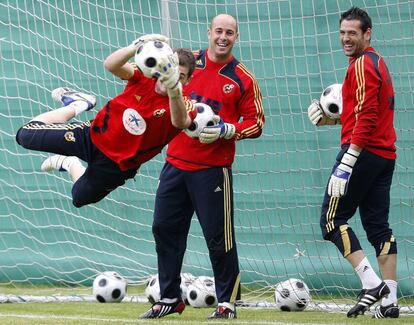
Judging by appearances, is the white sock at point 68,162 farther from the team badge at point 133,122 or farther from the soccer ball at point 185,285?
the soccer ball at point 185,285

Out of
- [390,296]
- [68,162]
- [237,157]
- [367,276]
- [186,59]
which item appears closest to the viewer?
[186,59]

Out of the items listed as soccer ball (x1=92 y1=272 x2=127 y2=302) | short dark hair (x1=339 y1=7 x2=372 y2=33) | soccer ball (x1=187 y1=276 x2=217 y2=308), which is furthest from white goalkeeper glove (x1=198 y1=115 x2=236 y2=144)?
soccer ball (x1=92 y1=272 x2=127 y2=302)

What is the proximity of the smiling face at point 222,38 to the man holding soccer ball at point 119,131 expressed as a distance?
0.45m

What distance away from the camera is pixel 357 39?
23.8 feet

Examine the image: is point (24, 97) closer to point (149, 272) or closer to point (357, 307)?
point (149, 272)

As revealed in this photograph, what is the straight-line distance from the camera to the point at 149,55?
20.6 ft

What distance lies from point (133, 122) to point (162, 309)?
52.9 inches

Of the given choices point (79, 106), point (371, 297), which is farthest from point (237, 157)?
point (371, 297)

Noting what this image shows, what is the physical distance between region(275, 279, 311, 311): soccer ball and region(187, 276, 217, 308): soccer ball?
1.58 feet

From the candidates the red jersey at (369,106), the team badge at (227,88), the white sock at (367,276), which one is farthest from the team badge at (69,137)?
the white sock at (367,276)

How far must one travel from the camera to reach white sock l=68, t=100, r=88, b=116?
7277 mm

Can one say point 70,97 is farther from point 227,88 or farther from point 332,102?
point 332,102

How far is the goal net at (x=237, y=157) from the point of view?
9039mm

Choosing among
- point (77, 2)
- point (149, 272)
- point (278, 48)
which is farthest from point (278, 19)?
point (149, 272)
